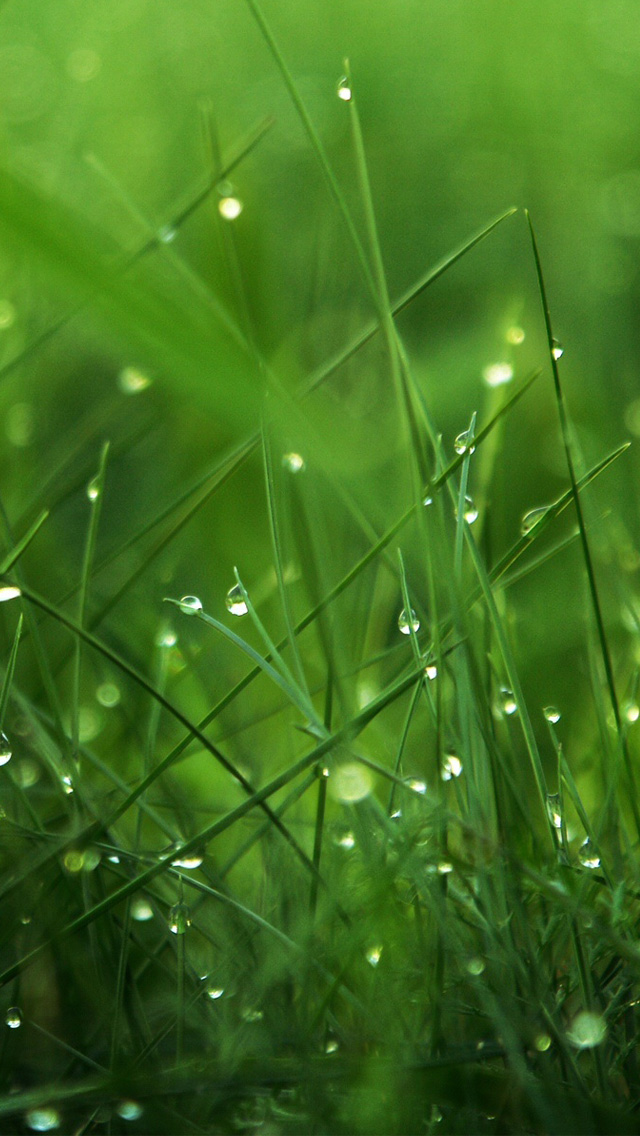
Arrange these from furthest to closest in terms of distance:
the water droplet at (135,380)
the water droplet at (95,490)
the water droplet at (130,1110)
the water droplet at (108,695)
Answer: the water droplet at (135,380) → the water droplet at (108,695) → the water droplet at (95,490) → the water droplet at (130,1110)

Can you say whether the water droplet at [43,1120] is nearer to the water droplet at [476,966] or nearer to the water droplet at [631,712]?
the water droplet at [476,966]

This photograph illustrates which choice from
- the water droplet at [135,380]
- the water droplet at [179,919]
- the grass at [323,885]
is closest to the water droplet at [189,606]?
the grass at [323,885]

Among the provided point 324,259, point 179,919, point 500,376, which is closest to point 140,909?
point 179,919

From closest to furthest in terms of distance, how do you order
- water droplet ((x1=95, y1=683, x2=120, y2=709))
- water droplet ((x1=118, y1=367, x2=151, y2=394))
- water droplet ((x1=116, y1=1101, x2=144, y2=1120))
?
1. water droplet ((x1=116, y1=1101, x2=144, y2=1120))
2. water droplet ((x1=95, y1=683, x2=120, y2=709))
3. water droplet ((x1=118, y1=367, x2=151, y2=394))

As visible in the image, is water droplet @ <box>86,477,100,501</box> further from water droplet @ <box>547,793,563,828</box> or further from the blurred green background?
water droplet @ <box>547,793,563,828</box>

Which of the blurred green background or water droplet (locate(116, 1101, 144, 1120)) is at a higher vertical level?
the blurred green background

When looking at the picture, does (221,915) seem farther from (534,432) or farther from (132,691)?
(534,432)

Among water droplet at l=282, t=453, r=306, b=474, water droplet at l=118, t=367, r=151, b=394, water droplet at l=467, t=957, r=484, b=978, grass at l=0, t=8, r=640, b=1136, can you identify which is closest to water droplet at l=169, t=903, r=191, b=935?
grass at l=0, t=8, r=640, b=1136
